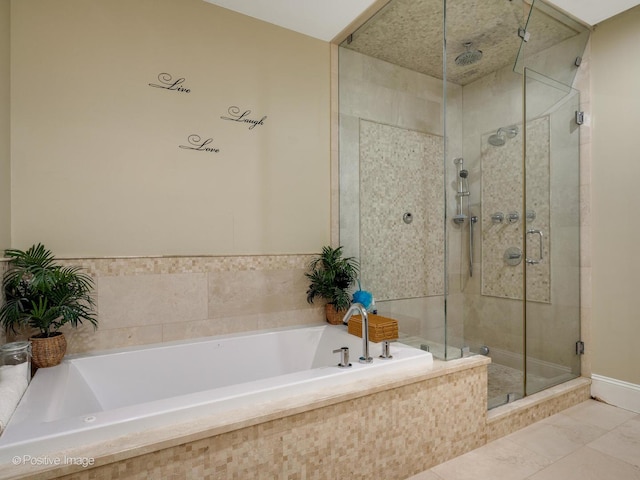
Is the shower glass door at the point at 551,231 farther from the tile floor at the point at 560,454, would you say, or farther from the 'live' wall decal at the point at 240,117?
the 'live' wall decal at the point at 240,117

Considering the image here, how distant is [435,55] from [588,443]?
242cm

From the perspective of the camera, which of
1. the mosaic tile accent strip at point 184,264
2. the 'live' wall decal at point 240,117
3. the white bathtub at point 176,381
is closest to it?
the white bathtub at point 176,381

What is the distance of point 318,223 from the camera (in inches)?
109

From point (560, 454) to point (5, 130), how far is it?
129 inches

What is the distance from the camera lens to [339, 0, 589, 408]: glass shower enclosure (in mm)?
2311

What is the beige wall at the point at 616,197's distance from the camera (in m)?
2.46

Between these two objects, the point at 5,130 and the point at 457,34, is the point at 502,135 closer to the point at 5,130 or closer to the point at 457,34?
the point at 457,34

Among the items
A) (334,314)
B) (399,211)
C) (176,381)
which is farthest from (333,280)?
(176,381)

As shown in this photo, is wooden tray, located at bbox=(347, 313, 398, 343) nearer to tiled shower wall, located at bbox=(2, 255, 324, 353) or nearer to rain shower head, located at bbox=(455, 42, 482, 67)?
tiled shower wall, located at bbox=(2, 255, 324, 353)

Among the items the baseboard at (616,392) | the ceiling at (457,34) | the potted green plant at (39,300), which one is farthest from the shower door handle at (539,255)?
the potted green plant at (39,300)

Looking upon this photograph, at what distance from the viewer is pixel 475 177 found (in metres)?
2.62

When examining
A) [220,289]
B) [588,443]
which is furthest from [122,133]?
[588,443]

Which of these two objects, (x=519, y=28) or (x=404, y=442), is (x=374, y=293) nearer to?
(x=404, y=442)

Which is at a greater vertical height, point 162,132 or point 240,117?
point 240,117
